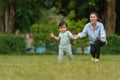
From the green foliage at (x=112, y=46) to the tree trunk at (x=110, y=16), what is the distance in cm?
465

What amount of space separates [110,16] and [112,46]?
16.3 feet

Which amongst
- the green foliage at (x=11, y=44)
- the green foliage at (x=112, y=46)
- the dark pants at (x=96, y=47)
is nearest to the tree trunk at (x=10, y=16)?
the green foliage at (x=11, y=44)

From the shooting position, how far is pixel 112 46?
2922cm

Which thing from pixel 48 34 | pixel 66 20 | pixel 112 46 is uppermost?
pixel 66 20

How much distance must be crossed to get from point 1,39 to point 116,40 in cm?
680

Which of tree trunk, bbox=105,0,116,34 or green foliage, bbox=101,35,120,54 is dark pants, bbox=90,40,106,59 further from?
tree trunk, bbox=105,0,116,34

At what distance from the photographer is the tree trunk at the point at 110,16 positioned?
33594 mm

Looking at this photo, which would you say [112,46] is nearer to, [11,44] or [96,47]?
[11,44]

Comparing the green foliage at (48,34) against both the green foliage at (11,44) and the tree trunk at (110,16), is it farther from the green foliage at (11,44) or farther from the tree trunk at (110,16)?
the tree trunk at (110,16)

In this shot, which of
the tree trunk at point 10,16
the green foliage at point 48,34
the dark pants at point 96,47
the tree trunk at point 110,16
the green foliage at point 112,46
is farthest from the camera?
the tree trunk at point 10,16

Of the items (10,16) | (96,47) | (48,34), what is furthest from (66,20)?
(96,47)

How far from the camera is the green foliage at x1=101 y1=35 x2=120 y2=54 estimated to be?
29.1 meters

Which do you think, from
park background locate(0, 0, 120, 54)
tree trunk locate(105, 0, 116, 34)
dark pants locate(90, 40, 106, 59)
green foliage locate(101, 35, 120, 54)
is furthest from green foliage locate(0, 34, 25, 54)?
dark pants locate(90, 40, 106, 59)

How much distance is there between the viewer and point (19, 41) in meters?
29.1
